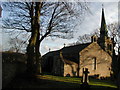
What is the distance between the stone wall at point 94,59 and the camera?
1243 inches

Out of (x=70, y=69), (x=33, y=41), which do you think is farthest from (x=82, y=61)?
(x=33, y=41)

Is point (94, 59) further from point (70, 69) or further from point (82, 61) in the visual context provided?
point (70, 69)

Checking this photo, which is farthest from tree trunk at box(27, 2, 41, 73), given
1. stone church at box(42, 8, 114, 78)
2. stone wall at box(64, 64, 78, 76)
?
stone church at box(42, 8, 114, 78)

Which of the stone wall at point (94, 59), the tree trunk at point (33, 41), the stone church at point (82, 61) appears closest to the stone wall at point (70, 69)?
the stone church at point (82, 61)

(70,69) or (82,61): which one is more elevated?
(82,61)

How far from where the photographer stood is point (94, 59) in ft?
112

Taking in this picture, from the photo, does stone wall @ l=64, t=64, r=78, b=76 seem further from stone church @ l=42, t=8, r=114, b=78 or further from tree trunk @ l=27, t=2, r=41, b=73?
tree trunk @ l=27, t=2, r=41, b=73

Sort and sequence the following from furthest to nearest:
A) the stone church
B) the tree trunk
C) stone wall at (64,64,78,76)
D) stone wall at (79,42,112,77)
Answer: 1. stone wall at (79,42,112,77)
2. the stone church
3. stone wall at (64,64,78,76)
4. the tree trunk

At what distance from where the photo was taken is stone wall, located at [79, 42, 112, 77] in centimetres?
3158

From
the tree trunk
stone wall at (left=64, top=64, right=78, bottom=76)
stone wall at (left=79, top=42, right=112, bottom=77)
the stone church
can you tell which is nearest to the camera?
the tree trunk

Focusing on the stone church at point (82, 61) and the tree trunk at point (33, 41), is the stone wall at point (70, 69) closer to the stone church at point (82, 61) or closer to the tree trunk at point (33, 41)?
the stone church at point (82, 61)

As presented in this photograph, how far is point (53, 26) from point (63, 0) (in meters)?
4.85

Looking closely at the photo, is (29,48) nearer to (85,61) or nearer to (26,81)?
(26,81)

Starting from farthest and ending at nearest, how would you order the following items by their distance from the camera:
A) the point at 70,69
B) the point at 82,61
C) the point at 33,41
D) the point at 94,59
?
1. the point at 94,59
2. the point at 82,61
3. the point at 70,69
4. the point at 33,41
